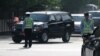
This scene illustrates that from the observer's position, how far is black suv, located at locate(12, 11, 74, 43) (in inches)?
1056

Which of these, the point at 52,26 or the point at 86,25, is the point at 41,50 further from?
the point at 52,26

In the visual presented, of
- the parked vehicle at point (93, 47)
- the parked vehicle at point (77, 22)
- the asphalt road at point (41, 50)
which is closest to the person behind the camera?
the parked vehicle at point (93, 47)

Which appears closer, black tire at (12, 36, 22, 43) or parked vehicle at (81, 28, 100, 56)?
parked vehicle at (81, 28, 100, 56)

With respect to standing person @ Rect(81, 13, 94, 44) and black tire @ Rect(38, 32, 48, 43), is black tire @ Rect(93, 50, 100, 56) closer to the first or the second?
standing person @ Rect(81, 13, 94, 44)

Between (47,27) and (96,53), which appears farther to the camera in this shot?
(47,27)

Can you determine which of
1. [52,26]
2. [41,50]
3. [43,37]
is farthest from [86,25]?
[52,26]

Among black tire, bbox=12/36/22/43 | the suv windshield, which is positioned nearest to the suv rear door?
the suv windshield

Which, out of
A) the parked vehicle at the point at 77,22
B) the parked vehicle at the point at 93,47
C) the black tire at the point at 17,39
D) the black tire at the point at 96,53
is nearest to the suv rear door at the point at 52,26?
the black tire at the point at 17,39

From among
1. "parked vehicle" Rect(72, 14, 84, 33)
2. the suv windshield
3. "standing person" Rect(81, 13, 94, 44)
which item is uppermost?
"standing person" Rect(81, 13, 94, 44)

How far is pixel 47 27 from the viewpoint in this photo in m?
27.4

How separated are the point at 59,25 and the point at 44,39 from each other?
1.89m

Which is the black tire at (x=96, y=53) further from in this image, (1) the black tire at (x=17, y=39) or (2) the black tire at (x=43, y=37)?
(1) the black tire at (x=17, y=39)

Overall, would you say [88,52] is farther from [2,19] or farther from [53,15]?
[2,19]

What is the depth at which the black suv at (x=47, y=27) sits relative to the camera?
88.0 feet
